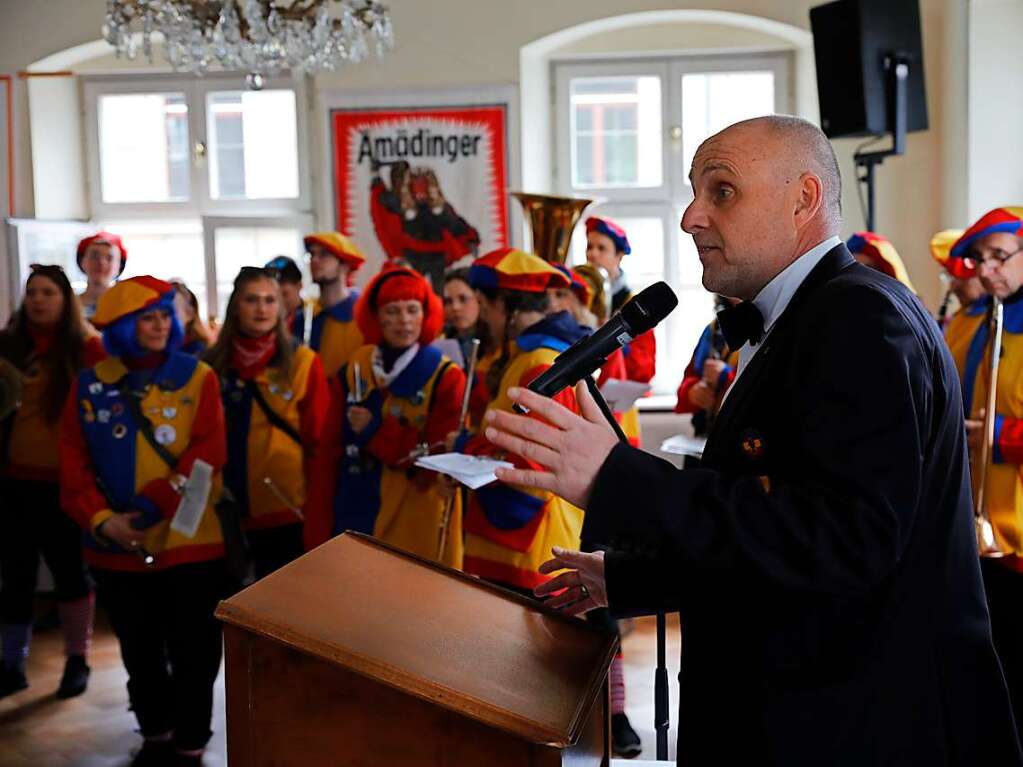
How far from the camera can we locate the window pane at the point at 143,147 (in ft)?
24.7

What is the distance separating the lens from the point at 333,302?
17.4ft

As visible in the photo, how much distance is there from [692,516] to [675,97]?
624 centimetres

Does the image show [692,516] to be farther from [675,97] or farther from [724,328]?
[675,97]

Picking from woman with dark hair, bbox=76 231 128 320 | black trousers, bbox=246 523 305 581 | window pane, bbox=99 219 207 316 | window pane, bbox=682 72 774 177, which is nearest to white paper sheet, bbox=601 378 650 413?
black trousers, bbox=246 523 305 581

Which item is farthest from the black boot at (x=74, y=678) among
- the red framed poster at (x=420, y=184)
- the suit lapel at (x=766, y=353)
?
the suit lapel at (x=766, y=353)

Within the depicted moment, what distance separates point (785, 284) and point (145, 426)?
2.55 meters

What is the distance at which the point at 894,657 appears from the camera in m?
1.30

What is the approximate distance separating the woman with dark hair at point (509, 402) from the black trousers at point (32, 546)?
184 centimetres

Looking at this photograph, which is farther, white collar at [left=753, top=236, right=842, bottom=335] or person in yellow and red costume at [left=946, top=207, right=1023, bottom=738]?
person in yellow and red costume at [left=946, top=207, right=1023, bottom=738]

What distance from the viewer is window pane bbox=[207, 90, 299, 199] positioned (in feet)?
24.3

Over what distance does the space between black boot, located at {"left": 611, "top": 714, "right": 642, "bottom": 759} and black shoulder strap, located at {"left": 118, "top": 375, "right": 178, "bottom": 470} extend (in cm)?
159

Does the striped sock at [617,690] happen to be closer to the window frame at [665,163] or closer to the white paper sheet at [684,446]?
the white paper sheet at [684,446]

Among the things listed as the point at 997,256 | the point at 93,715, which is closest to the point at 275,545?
the point at 93,715

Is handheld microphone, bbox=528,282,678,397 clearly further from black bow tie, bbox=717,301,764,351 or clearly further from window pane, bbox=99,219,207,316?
window pane, bbox=99,219,207,316
